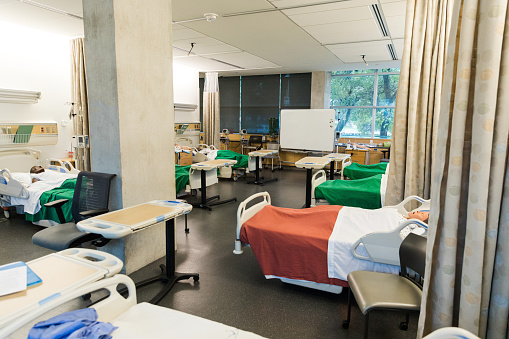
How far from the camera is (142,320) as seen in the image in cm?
127

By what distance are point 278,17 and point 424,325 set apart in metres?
4.15

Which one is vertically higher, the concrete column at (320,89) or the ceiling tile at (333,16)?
the ceiling tile at (333,16)

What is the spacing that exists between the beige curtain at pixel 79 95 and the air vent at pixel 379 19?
4.57 metres

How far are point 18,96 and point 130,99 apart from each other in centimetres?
336

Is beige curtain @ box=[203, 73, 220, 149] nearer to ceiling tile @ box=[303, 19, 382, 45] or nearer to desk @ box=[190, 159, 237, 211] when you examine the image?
desk @ box=[190, 159, 237, 211]

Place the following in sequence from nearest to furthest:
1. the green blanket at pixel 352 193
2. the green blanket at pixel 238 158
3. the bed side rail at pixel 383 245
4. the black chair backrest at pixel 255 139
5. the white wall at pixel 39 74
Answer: the bed side rail at pixel 383 245 < the green blanket at pixel 352 193 < the white wall at pixel 39 74 < the green blanket at pixel 238 158 < the black chair backrest at pixel 255 139

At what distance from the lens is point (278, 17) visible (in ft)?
14.3

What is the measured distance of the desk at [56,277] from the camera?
116 centimetres

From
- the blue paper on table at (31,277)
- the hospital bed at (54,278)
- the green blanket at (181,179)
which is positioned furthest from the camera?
the green blanket at (181,179)

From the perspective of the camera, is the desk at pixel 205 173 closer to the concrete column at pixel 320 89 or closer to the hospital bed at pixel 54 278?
the hospital bed at pixel 54 278

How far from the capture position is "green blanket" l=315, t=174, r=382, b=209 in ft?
12.5

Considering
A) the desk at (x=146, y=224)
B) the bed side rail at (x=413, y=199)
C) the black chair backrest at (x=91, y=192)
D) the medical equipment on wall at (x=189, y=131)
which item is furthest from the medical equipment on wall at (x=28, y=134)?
the bed side rail at (x=413, y=199)

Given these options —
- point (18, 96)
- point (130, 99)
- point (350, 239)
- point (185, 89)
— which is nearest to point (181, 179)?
point (130, 99)

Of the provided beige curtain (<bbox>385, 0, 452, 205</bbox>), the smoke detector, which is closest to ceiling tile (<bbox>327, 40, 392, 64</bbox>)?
the smoke detector
